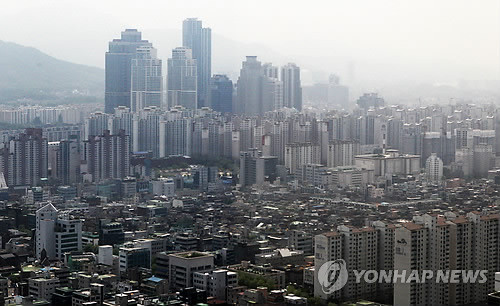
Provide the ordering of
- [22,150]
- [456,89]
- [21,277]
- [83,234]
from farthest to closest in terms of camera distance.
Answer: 1. [22,150]
2. [456,89]
3. [83,234]
4. [21,277]

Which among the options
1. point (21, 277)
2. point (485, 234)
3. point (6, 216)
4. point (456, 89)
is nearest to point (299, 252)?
point (485, 234)

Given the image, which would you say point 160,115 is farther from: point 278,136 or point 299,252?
point 299,252

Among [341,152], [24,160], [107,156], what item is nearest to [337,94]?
[341,152]

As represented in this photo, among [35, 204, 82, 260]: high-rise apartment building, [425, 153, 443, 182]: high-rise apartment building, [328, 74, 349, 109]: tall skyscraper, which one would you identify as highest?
[328, 74, 349, 109]: tall skyscraper

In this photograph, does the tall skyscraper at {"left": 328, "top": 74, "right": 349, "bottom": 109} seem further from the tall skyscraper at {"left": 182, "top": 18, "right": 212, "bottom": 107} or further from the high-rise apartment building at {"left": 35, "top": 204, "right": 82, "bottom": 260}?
the high-rise apartment building at {"left": 35, "top": 204, "right": 82, "bottom": 260}

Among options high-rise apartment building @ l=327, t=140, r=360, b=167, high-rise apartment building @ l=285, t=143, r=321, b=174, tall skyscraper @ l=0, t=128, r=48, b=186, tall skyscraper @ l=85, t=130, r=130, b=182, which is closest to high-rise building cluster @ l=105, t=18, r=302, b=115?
high-rise apartment building @ l=327, t=140, r=360, b=167
